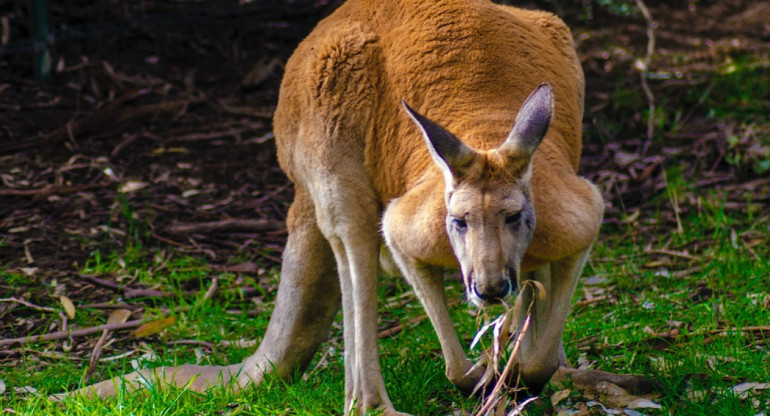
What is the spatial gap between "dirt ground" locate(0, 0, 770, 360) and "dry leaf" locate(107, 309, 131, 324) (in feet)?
0.66

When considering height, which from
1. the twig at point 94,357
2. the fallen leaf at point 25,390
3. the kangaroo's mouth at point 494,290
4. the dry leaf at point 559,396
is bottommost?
the twig at point 94,357

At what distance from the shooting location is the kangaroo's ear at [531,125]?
9.41 feet

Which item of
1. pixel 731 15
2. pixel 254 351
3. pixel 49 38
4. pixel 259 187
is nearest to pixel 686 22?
pixel 731 15

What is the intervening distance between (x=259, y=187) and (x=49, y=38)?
213 cm

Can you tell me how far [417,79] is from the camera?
356 centimetres

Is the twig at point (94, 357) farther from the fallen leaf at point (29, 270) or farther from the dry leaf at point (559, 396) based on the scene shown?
the dry leaf at point (559, 396)

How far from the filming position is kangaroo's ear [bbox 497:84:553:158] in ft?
9.41

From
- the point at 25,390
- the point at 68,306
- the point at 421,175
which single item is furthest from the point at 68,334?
the point at 421,175

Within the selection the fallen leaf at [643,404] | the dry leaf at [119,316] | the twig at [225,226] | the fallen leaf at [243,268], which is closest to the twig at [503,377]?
the fallen leaf at [643,404]

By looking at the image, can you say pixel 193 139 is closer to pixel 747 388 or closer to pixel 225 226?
pixel 225 226

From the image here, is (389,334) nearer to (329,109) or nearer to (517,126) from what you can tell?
(329,109)

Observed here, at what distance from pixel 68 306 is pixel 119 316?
0.80 ft

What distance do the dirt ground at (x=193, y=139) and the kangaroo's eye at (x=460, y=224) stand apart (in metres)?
2.24

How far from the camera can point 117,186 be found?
5832 mm
